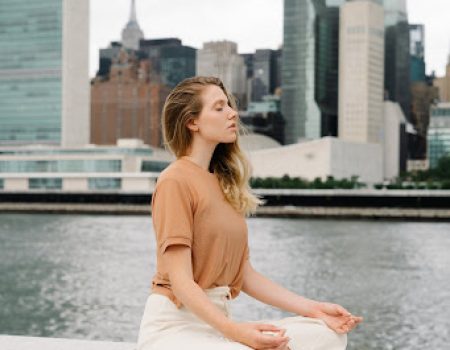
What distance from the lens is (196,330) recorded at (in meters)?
2.40

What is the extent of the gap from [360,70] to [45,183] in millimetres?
46390

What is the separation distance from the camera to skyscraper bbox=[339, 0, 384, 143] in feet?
332

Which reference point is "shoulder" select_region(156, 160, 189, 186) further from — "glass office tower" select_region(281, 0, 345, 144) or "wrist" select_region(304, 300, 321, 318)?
"glass office tower" select_region(281, 0, 345, 144)

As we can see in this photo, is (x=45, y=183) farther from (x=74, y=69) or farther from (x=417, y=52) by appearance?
(x=417, y=52)

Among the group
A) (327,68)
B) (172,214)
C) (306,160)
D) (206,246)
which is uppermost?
(327,68)

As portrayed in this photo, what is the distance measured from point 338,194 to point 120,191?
54.4ft

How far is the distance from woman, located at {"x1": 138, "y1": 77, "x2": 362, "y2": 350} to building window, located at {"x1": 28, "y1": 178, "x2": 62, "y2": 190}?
67836mm

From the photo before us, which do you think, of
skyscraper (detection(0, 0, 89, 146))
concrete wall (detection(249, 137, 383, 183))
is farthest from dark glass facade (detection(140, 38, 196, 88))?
concrete wall (detection(249, 137, 383, 183))

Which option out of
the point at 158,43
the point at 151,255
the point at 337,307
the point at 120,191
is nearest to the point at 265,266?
the point at 151,255

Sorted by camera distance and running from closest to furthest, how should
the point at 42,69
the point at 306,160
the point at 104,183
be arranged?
the point at 104,183, the point at 306,160, the point at 42,69

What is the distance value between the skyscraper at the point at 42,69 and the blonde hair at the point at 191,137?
8308 centimetres

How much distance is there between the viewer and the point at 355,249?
26453 millimetres

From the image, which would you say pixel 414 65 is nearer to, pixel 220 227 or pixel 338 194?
pixel 338 194

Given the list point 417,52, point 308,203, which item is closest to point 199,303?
point 308,203
